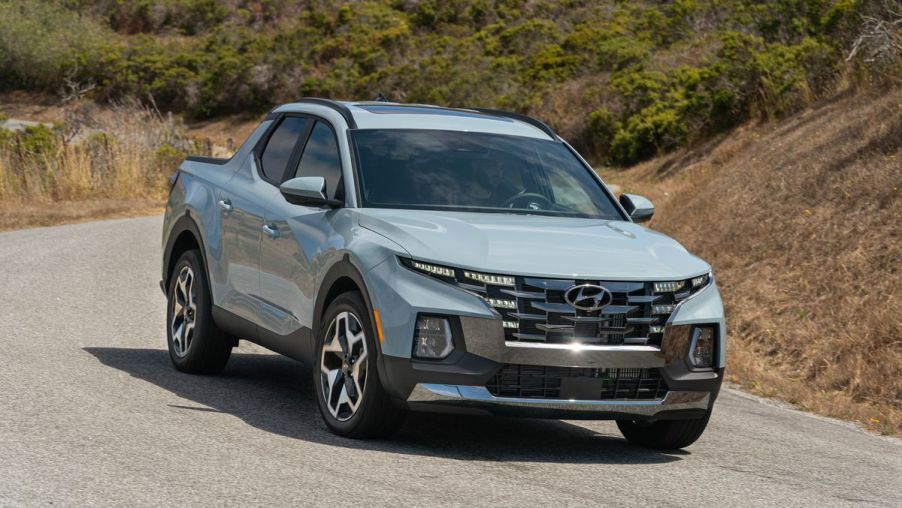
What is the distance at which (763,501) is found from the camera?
650 centimetres

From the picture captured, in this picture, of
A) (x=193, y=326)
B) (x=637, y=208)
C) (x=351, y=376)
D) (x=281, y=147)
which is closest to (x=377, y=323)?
(x=351, y=376)

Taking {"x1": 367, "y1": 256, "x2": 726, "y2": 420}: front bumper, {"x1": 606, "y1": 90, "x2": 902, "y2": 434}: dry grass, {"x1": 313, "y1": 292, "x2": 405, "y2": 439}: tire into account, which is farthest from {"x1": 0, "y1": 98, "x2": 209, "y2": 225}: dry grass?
{"x1": 367, "y1": 256, "x2": 726, "y2": 420}: front bumper

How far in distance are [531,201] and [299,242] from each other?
4.43ft

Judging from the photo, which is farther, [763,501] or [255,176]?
[255,176]

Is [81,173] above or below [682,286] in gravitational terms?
below

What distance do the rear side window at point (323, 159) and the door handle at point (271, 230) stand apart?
40 cm

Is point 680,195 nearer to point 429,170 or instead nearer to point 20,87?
point 429,170

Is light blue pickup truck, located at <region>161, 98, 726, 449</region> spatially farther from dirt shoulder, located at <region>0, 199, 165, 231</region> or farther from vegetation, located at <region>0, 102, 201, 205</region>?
vegetation, located at <region>0, 102, 201, 205</region>

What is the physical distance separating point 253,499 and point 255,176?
3.60 m

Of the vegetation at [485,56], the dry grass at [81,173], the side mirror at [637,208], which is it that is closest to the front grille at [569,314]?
the side mirror at [637,208]

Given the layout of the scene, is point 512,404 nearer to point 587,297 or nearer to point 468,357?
point 468,357

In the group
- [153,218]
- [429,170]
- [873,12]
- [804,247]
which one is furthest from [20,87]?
[429,170]

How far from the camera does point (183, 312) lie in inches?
378

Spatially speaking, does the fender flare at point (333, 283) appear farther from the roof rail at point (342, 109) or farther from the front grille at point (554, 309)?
the roof rail at point (342, 109)
